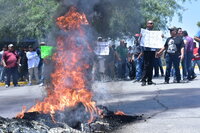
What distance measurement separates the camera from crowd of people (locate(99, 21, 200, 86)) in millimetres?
12398

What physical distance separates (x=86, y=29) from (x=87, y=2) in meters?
0.60

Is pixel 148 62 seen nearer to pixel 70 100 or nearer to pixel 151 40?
pixel 151 40

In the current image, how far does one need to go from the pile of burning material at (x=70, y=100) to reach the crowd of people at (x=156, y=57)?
587cm

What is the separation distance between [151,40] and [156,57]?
790 mm

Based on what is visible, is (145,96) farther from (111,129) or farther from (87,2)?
(111,129)

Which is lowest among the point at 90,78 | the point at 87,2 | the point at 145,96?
the point at 145,96

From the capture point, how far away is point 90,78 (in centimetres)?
668

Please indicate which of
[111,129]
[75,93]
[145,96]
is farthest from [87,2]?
[145,96]

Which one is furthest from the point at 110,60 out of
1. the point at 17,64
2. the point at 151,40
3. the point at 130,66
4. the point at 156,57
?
the point at 151,40

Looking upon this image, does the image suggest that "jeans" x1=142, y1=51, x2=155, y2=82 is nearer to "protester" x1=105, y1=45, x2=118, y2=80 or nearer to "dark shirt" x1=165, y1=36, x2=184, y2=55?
"dark shirt" x1=165, y1=36, x2=184, y2=55

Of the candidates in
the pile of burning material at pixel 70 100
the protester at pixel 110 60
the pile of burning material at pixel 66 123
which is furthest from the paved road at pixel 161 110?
the protester at pixel 110 60

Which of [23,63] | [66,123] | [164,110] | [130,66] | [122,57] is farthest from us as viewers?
[23,63]

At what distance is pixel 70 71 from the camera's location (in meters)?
6.28

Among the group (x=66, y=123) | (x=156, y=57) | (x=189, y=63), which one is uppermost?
(x=156, y=57)
